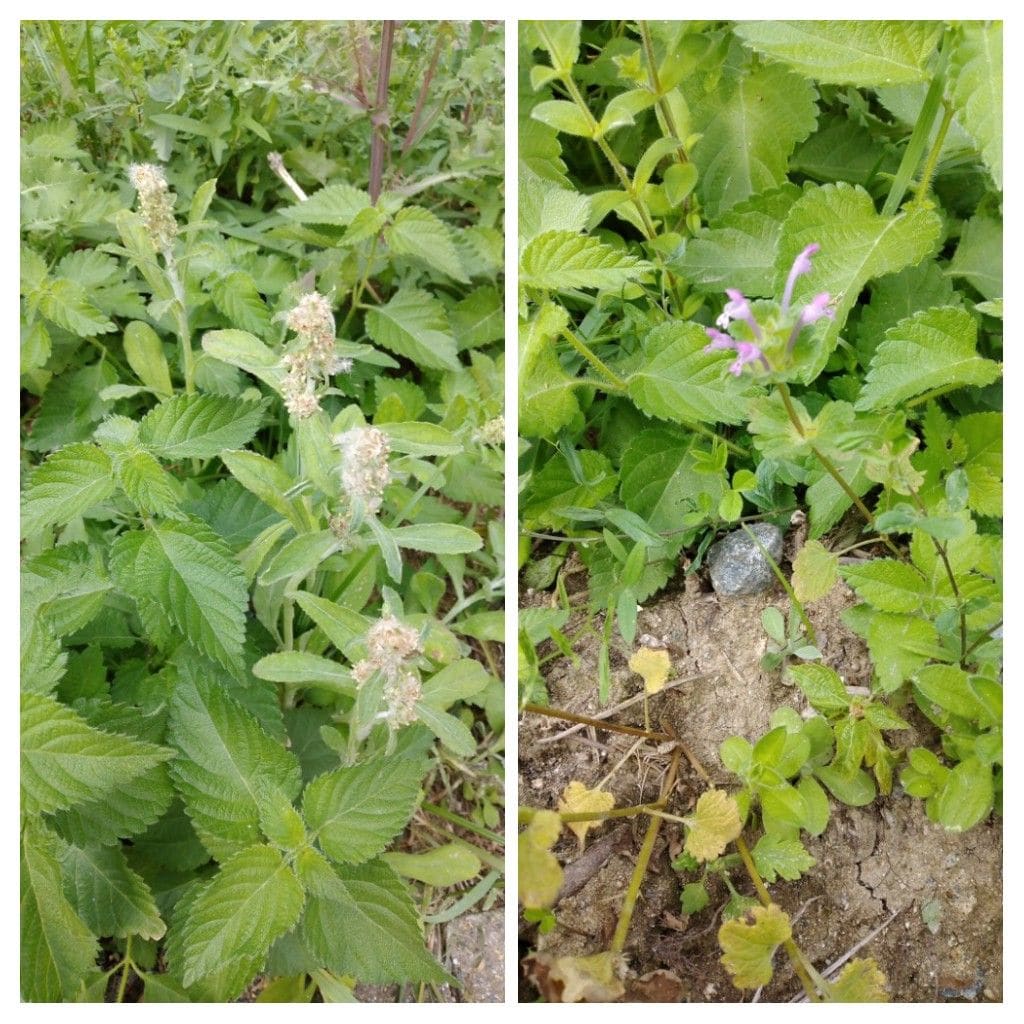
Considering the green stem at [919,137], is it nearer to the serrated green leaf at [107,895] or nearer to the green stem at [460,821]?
the green stem at [460,821]

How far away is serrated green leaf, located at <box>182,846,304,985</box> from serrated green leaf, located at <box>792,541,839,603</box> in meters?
0.52

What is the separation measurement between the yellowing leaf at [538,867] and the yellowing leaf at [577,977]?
52mm

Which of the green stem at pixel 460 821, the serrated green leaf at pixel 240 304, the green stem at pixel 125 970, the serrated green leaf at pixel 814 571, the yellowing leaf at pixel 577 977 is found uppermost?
the serrated green leaf at pixel 240 304

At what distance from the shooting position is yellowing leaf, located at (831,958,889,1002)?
74 centimetres

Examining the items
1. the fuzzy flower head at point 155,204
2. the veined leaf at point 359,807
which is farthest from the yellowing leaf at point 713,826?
the fuzzy flower head at point 155,204

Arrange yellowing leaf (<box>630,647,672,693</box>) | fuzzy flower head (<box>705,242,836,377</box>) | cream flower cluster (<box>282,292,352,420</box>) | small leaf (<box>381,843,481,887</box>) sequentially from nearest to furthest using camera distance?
fuzzy flower head (<box>705,242,836,377</box>) < cream flower cluster (<box>282,292,352,420</box>) < yellowing leaf (<box>630,647,672,693</box>) < small leaf (<box>381,843,481,887</box>)

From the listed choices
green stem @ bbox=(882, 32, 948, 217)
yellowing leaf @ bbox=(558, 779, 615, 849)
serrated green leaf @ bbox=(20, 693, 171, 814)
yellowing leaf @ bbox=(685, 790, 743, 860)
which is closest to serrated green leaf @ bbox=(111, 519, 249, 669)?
serrated green leaf @ bbox=(20, 693, 171, 814)

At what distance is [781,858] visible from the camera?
778 millimetres

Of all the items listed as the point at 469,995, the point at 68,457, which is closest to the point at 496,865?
the point at 469,995

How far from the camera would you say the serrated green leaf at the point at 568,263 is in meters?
0.77

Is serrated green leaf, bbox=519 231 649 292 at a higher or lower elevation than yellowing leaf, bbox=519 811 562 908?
higher

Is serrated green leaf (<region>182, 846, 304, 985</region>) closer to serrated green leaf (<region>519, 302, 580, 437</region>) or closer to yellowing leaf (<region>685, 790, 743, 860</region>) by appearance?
yellowing leaf (<region>685, 790, 743, 860</region>)

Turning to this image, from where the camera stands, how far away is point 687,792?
81 cm
